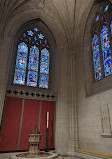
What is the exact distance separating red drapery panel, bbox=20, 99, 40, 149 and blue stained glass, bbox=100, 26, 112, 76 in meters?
4.36

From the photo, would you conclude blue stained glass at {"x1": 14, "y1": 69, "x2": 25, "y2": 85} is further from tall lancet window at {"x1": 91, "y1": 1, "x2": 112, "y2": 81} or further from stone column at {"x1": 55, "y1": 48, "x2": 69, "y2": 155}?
tall lancet window at {"x1": 91, "y1": 1, "x2": 112, "y2": 81}

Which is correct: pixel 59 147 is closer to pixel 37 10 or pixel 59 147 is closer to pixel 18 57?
pixel 18 57

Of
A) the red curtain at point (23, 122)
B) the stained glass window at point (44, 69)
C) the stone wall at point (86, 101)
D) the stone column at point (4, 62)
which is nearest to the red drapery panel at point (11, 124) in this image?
the red curtain at point (23, 122)

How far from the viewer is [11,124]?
7.66m

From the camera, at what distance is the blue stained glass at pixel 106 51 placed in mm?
7086

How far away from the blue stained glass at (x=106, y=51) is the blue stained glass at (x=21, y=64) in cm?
486

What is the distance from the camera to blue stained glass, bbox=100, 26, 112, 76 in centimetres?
709

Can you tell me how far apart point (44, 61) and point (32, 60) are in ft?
2.84

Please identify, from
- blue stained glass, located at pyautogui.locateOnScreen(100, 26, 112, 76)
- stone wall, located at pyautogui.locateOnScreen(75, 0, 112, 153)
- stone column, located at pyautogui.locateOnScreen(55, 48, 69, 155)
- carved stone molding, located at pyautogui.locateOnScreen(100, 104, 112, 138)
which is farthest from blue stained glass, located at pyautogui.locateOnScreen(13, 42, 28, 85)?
carved stone molding, located at pyautogui.locateOnScreen(100, 104, 112, 138)

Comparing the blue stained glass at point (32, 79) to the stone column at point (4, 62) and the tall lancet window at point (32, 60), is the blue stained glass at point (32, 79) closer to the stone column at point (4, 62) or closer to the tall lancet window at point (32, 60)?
the tall lancet window at point (32, 60)

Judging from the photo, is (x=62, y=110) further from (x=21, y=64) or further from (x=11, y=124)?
(x=21, y=64)

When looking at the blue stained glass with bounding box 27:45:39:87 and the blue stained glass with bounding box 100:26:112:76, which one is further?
the blue stained glass with bounding box 27:45:39:87

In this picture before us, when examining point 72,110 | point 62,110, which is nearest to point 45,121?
point 62,110

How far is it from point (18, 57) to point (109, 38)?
18.1ft
